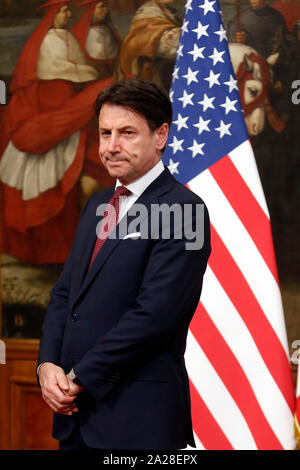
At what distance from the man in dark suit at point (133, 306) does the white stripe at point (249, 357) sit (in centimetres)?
126

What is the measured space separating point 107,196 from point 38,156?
248cm

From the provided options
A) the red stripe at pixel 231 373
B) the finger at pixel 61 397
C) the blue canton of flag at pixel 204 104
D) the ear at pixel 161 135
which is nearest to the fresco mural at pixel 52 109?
the blue canton of flag at pixel 204 104

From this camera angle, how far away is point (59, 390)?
217 cm

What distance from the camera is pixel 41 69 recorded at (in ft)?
15.8

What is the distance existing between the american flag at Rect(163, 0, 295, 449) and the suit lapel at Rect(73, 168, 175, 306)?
126 cm

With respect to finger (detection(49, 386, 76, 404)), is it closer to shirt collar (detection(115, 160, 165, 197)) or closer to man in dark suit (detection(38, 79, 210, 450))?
man in dark suit (detection(38, 79, 210, 450))

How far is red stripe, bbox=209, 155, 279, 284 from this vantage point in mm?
3525

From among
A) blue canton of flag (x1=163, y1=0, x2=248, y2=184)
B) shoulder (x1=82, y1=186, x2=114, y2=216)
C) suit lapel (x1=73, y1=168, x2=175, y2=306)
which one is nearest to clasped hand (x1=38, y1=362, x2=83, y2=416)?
suit lapel (x1=73, y1=168, x2=175, y2=306)

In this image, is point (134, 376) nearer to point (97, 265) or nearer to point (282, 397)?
point (97, 265)

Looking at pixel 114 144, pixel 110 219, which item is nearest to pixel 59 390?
pixel 110 219

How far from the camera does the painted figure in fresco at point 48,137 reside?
480cm

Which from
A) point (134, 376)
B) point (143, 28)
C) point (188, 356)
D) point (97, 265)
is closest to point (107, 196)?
point (97, 265)
